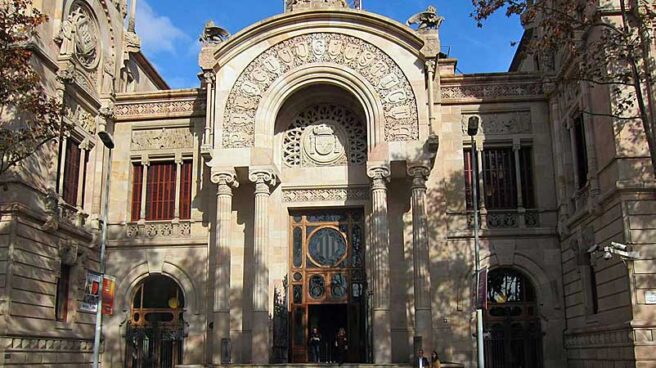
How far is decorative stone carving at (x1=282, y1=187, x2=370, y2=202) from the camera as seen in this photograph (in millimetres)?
26219

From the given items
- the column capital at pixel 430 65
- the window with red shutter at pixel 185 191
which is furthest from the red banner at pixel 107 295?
the column capital at pixel 430 65

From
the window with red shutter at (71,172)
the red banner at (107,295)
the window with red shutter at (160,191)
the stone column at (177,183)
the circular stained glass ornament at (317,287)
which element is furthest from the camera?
the window with red shutter at (160,191)

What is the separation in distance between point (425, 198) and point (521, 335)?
5.93 metres

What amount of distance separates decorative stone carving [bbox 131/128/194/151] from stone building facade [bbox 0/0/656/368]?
89 millimetres

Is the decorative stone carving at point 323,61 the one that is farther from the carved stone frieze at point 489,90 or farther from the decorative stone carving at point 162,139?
the decorative stone carving at point 162,139

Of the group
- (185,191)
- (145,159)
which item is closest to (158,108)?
(145,159)

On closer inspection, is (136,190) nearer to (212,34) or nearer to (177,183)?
(177,183)

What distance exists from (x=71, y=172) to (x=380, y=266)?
11.7 m

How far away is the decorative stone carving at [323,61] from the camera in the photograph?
25.1 m

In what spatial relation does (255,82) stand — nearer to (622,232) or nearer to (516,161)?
A: (516,161)

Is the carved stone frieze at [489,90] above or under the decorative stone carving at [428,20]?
under

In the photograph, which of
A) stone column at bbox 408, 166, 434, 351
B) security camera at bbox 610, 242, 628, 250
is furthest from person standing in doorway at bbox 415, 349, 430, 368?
security camera at bbox 610, 242, 628, 250

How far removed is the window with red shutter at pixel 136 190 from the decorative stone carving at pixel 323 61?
4.59 metres

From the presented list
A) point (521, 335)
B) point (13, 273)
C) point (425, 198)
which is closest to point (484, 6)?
point (425, 198)
